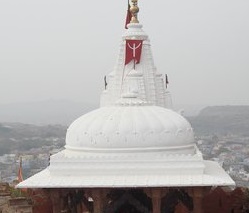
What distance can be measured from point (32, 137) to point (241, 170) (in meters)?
45.3

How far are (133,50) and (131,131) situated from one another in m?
6.86

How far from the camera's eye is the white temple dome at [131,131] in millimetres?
12352

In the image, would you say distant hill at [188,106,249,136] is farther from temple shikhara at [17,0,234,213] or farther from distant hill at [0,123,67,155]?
temple shikhara at [17,0,234,213]

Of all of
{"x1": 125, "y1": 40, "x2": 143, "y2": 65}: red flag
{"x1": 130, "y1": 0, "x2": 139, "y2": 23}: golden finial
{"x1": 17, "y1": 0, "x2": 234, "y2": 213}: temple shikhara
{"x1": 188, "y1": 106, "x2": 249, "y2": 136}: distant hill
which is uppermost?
{"x1": 130, "y1": 0, "x2": 139, "y2": 23}: golden finial

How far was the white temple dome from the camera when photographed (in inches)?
486

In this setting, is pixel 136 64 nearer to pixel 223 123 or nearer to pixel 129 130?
pixel 129 130

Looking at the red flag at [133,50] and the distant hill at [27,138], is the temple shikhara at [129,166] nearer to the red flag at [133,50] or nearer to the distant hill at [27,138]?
the red flag at [133,50]

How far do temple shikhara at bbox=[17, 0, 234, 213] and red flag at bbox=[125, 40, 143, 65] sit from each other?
5.19m

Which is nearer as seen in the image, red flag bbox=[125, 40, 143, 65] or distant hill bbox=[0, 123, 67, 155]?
red flag bbox=[125, 40, 143, 65]

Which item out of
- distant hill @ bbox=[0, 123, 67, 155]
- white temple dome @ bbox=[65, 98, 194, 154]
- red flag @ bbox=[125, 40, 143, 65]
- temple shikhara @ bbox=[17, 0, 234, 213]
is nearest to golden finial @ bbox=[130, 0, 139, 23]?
red flag @ bbox=[125, 40, 143, 65]

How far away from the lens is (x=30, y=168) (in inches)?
1843

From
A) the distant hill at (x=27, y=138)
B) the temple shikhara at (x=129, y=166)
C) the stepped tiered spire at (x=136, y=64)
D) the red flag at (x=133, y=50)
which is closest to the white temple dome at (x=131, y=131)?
the temple shikhara at (x=129, y=166)

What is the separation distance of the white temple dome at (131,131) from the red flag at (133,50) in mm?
5633

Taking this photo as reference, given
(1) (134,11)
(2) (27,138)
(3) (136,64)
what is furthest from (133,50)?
(2) (27,138)
